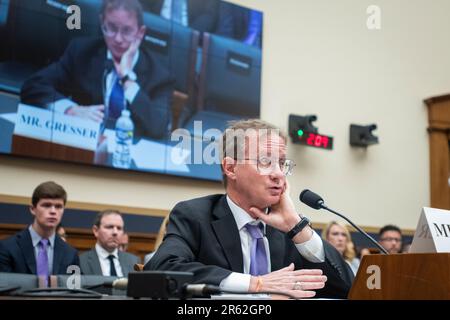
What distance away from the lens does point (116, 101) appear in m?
5.13

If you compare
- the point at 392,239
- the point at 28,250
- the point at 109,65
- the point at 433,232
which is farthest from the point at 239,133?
the point at 392,239

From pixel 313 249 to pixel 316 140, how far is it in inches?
187

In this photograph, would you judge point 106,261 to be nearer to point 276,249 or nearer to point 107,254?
point 107,254

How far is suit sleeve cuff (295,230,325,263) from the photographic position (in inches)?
73.1

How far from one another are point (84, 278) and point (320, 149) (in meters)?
5.45

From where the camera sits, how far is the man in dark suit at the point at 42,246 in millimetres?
3258

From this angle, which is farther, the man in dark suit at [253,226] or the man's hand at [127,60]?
the man's hand at [127,60]

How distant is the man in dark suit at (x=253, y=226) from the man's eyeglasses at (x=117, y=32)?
3.37 metres

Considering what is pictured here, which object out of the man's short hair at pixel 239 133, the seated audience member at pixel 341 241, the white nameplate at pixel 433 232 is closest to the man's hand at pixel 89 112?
the seated audience member at pixel 341 241

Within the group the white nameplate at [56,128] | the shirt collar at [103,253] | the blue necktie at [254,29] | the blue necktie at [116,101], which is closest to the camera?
the shirt collar at [103,253]

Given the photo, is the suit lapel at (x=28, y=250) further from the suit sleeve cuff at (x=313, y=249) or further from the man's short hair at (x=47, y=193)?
the suit sleeve cuff at (x=313, y=249)
